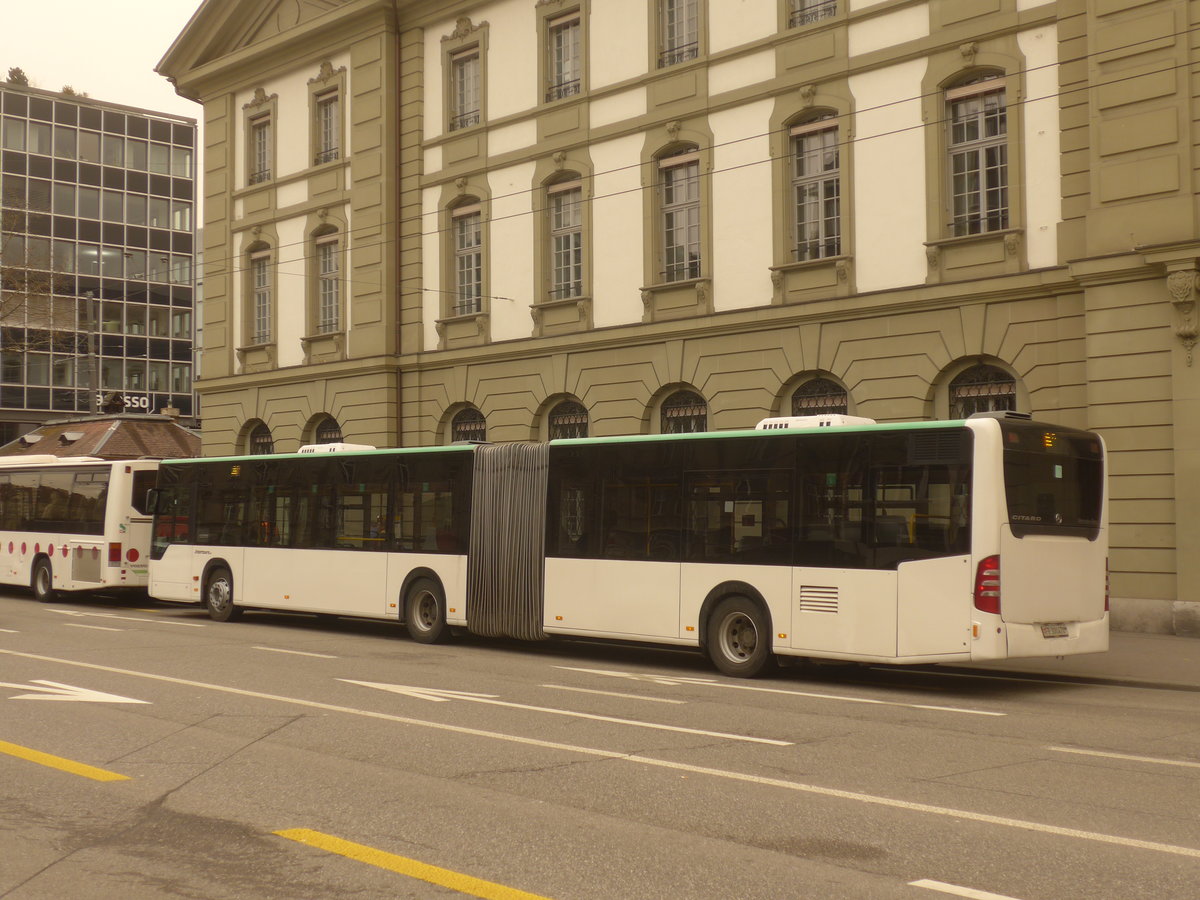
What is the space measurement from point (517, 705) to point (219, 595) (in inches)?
483

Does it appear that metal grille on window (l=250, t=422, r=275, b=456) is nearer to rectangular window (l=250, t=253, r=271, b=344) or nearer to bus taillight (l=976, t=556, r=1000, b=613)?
rectangular window (l=250, t=253, r=271, b=344)

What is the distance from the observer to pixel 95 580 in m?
26.6

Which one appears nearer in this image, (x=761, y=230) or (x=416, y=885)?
(x=416, y=885)

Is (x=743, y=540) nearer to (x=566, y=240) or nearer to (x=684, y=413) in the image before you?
(x=684, y=413)

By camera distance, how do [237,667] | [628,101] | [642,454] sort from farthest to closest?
[628,101], [642,454], [237,667]

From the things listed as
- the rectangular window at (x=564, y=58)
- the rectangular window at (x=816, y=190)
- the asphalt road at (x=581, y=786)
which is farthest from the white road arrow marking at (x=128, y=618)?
the rectangular window at (x=564, y=58)

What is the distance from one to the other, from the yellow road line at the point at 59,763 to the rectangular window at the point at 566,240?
19.3 meters

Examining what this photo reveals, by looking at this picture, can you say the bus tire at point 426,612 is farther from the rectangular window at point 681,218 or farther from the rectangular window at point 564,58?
the rectangular window at point 564,58

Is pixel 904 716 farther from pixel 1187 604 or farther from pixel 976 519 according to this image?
pixel 1187 604

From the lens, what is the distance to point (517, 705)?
11.9 meters

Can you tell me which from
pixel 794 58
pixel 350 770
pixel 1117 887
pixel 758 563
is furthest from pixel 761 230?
pixel 1117 887

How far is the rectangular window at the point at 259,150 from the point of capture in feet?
116

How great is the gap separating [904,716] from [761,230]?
45.8ft

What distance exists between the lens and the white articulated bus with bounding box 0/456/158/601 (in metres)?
26.2
